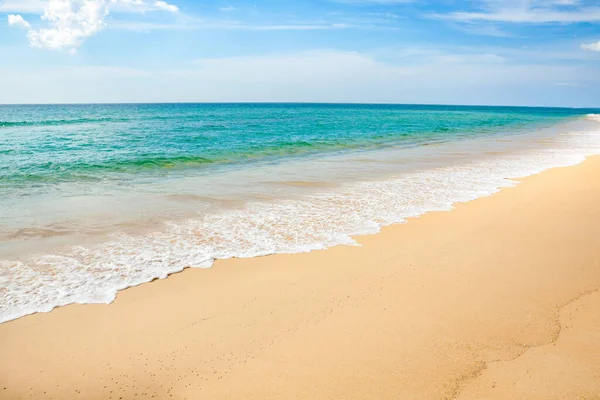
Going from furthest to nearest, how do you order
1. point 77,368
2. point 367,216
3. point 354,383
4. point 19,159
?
1. point 19,159
2. point 367,216
3. point 77,368
4. point 354,383

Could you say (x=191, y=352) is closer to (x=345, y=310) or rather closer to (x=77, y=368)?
(x=77, y=368)

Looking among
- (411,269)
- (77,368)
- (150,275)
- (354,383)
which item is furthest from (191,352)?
(411,269)

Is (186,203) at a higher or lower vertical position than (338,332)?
higher

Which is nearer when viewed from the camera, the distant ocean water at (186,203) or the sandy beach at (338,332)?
the sandy beach at (338,332)

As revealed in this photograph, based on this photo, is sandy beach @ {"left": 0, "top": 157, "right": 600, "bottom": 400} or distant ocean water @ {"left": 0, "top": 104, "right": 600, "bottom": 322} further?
distant ocean water @ {"left": 0, "top": 104, "right": 600, "bottom": 322}

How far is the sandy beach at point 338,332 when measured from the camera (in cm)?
357

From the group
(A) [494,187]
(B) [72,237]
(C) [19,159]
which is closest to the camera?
(B) [72,237]

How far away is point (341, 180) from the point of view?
43.8ft

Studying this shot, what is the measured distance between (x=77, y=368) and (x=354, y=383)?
2.55 meters

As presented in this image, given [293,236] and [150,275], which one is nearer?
[150,275]

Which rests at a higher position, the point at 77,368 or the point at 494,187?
the point at 494,187

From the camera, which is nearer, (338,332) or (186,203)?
(338,332)

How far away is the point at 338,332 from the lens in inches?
171

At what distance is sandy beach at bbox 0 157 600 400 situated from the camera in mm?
3566
